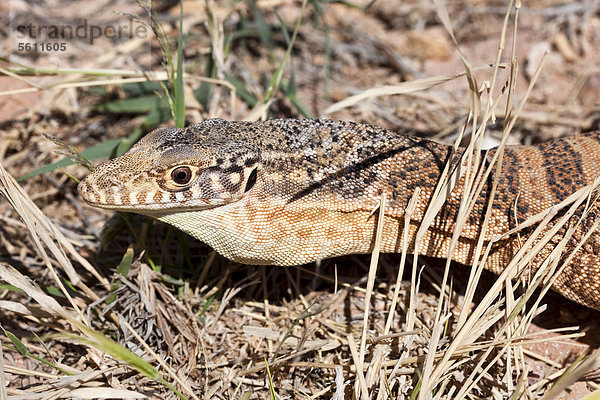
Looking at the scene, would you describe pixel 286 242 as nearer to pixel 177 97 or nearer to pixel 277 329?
pixel 277 329

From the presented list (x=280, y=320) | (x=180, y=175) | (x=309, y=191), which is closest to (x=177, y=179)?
(x=180, y=175)

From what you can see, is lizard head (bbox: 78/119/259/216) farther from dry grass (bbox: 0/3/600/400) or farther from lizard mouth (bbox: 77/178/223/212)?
dry grass (bbox: 0/3/600/400)

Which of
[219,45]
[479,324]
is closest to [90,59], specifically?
[219,45]

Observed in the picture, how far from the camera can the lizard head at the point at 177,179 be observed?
3.22 metres

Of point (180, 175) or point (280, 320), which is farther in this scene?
point (280, 320)

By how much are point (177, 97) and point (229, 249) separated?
125cm

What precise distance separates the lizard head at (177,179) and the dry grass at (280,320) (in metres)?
0.60

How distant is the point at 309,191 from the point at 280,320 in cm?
114

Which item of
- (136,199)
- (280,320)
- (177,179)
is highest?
(177,179)

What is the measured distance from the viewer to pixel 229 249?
3.49 metres

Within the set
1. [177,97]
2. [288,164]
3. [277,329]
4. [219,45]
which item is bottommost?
[277,329]

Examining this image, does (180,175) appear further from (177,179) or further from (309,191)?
(309,191)

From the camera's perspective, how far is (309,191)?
337 cm

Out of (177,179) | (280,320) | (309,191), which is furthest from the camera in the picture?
(280,320)
